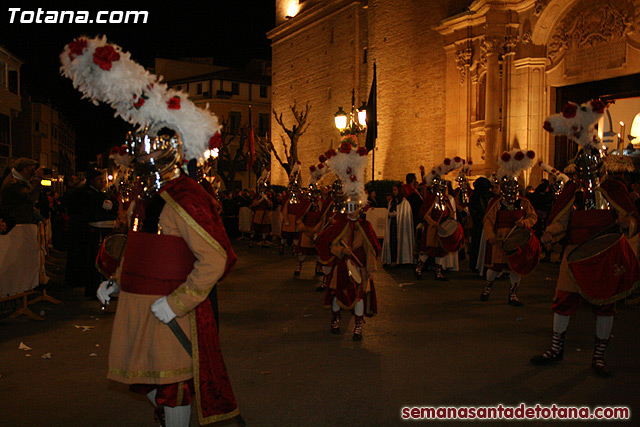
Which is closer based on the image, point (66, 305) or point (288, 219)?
point (66, 305)

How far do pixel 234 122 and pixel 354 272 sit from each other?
2325 inches

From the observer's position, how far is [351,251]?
6.91 metres

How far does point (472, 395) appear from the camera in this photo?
16.2 ft

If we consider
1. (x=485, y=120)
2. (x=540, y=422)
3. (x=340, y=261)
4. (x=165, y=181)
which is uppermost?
(x=485, y=120)

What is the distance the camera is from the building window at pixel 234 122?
63044mm

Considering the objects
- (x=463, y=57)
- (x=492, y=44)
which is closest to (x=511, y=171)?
(x=492, y=44)

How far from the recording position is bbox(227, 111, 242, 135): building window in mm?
63044

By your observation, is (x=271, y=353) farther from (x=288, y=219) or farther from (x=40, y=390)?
(x=288, y=219)

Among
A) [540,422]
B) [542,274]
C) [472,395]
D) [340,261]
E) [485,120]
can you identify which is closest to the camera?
[540,422]

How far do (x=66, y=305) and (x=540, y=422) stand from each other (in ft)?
24.7

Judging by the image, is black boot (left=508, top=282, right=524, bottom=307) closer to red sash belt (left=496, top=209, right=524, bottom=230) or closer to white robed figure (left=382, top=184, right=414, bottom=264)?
red sash belt (left=496, top=209, right=524, bottom=230)

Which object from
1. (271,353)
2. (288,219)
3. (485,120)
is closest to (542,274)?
(288,219)

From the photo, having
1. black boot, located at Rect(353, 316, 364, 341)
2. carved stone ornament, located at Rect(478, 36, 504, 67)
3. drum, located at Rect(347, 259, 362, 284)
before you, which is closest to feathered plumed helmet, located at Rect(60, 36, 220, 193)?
drum, located at Rect(347, 259, 362, 284)

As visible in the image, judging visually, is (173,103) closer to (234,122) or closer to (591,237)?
(591,237)
